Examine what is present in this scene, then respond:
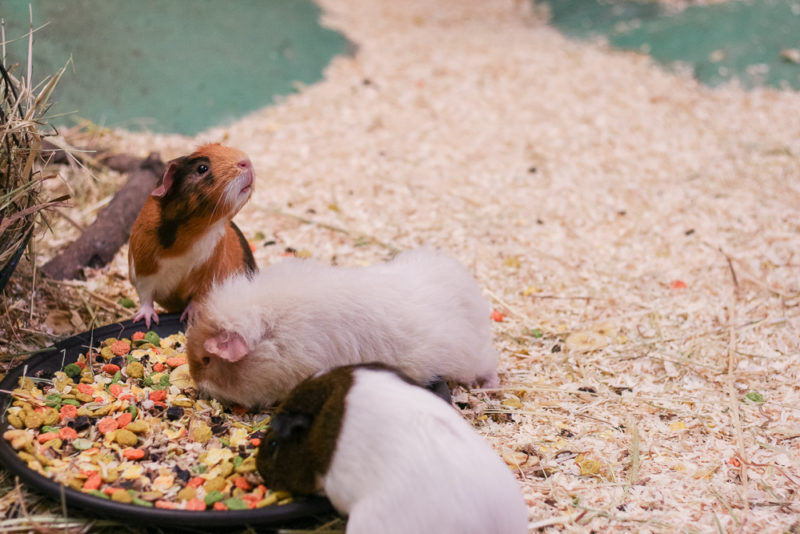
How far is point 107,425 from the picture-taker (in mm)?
2379

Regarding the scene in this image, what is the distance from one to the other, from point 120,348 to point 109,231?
1384 millimetres

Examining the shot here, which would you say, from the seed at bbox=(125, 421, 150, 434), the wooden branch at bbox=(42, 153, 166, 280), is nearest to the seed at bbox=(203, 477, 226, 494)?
the seed at bbox=(125, 421, 150, 434)

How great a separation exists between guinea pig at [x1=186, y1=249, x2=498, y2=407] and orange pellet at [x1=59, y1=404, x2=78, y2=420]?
433mm

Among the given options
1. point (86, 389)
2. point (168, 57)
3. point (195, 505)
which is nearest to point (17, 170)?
point (86, 389)

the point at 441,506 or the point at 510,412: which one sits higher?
the point at 441,506

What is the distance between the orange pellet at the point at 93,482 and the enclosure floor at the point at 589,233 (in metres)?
1.39

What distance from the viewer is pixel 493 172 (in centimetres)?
→ 542

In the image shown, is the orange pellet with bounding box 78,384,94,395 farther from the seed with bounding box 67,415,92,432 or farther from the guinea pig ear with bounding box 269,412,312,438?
the guinea pig ear with bounding box 269,412,312,438

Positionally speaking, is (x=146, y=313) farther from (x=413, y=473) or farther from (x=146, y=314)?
(x=413, y=473)

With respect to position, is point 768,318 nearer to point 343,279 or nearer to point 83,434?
point 343,279

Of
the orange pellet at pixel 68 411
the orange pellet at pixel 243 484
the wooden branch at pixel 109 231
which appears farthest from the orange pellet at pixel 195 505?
the wooden branch at pixel 109 231

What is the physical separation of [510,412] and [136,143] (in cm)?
397

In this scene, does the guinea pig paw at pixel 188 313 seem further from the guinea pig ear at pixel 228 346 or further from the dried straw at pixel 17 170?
the dried straw at pixel 17 170

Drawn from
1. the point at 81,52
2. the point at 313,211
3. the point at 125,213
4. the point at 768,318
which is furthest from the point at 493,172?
the point at 81,52
